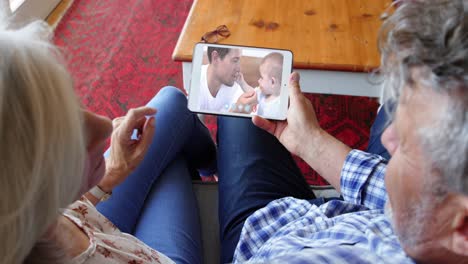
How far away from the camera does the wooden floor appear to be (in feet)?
6.56

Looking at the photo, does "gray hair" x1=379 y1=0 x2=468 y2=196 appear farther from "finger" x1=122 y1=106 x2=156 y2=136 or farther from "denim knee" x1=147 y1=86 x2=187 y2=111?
"denim knee" x1=147 y1=86 x2=187 y2=111

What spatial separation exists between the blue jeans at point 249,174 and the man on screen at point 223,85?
0.08 m

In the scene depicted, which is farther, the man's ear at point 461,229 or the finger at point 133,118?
the finger at point 133,118

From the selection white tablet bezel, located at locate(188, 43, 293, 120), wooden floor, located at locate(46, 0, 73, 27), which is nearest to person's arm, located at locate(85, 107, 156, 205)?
white tablet bezel, located at locate(188, 43, 293, 120)

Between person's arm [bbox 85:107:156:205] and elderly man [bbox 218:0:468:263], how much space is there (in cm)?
21

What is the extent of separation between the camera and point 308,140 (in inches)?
35.5

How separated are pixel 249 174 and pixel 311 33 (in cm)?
46

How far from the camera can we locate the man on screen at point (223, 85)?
940 mm

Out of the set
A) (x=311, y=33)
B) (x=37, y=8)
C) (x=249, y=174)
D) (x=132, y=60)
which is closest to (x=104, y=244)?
(x=249, y=174)

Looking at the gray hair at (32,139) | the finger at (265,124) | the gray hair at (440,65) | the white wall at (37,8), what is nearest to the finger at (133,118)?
the finger at (265,124)

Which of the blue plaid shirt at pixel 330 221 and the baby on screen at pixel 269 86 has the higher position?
the baby on screen at pixel 269 86

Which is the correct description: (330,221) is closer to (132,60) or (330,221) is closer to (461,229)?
(461,229)

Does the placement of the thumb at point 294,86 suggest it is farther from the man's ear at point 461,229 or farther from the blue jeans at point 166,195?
the man's ear at point 461,229

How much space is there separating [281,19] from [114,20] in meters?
1.13
